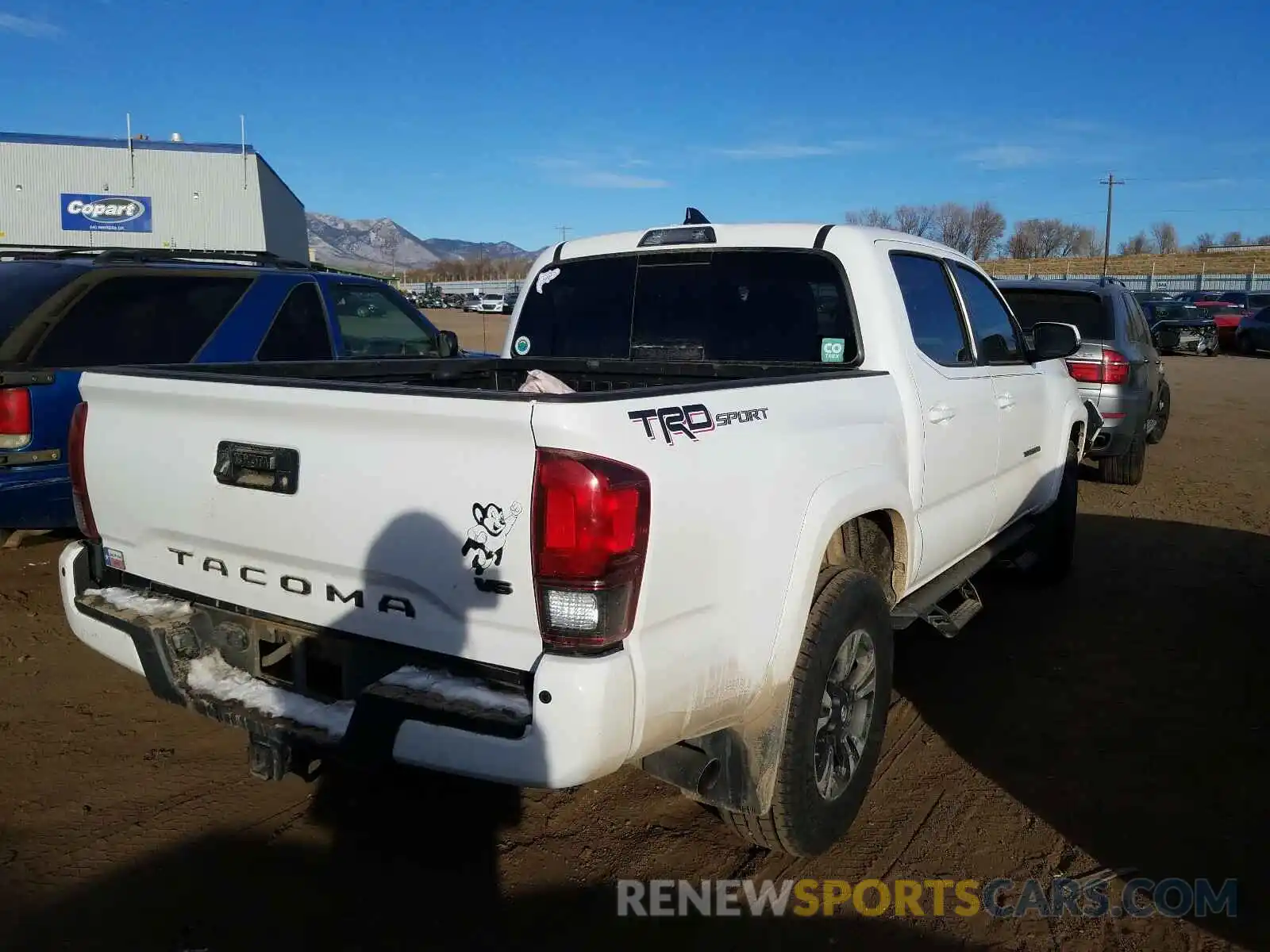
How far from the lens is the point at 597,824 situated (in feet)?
10.9

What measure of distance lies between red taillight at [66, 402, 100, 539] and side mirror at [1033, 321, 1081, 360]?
14.1ft

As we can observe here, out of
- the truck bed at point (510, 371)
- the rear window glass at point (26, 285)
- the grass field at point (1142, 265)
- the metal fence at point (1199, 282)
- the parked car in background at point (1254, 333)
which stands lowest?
the truck bed at point (510, 371)

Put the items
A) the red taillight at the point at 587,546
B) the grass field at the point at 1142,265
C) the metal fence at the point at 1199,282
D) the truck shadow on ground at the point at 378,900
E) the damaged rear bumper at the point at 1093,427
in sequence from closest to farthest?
the red taillight at the point at 587,546 → the truck shadow on ground at the point at 378,900 → the damaged rear bumper at the point at 1093,427 → the metal fence at the point at 1199,282 → the grass field at the point at 1142,265

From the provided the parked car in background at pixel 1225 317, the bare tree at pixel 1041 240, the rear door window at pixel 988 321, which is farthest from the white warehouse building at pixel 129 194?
the bare tree at pixel 1041 240

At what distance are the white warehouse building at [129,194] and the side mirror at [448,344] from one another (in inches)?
762

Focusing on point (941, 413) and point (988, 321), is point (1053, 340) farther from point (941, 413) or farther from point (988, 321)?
point (941, 413)

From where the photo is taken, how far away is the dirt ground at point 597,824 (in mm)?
2760

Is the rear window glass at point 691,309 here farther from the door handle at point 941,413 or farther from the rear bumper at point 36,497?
the rear bumper at point 36,497

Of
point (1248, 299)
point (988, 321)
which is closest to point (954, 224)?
point (1248, 299)

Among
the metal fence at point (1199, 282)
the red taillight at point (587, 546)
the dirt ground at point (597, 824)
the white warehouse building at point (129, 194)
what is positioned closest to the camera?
the red taillight at point (587, 546)

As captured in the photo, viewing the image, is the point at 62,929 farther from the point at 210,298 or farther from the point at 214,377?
the point at 210,298

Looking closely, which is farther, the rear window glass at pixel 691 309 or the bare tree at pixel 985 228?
the bare tree at pixel 985 228

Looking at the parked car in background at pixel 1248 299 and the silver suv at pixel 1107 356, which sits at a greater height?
the parked car in background at pixel 1248 299

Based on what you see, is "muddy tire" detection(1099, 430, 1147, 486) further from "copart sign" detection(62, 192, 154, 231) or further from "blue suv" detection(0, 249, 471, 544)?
"copart sign" detection(62, 192, 154, 231)
